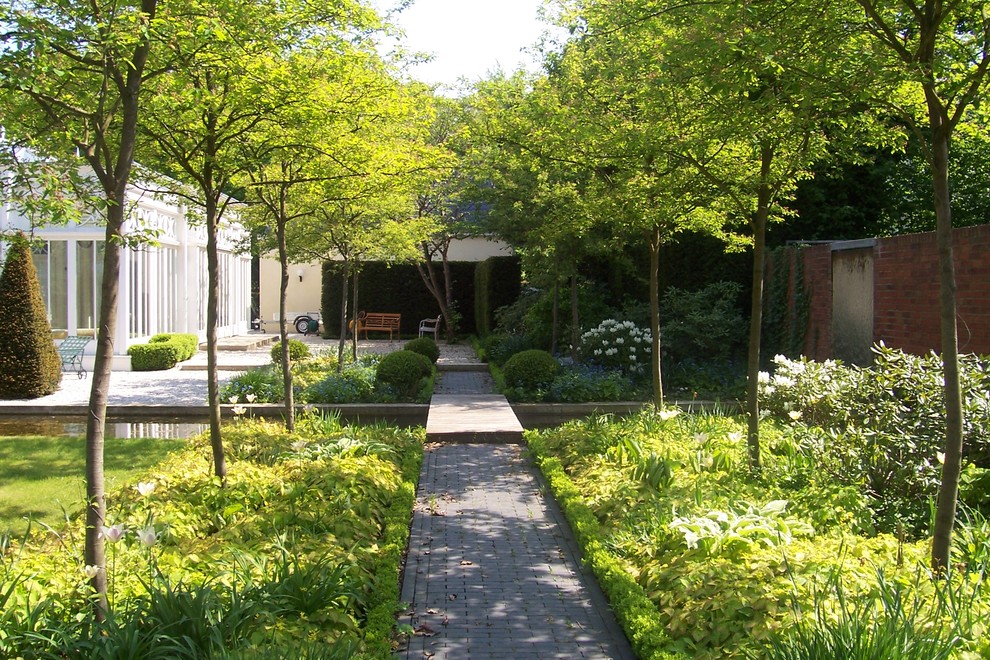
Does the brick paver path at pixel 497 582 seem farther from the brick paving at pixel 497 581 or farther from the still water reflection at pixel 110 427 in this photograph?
the still water reflection at pixel 110 427

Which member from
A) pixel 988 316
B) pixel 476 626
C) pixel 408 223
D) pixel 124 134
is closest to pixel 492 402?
pixel 408 223

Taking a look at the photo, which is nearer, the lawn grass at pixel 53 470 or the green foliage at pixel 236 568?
the green foliage at pixel 236 568

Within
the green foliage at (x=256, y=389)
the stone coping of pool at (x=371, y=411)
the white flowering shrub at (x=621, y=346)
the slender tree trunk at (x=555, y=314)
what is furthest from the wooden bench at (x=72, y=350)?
the white flowering shrub at (x=621, y=346)

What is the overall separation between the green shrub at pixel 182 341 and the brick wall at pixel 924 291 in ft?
45.7

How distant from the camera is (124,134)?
4148mm

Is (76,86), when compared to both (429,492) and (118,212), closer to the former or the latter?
(118,212)

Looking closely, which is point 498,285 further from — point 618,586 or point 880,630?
point 880,630

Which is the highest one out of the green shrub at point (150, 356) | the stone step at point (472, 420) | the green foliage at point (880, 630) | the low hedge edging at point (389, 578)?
the green shrub at point (150, 356)

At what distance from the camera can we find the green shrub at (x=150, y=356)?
17.9 m

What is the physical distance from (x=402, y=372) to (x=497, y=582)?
789 centimetres

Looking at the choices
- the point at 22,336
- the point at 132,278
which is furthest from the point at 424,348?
the point at 22,336

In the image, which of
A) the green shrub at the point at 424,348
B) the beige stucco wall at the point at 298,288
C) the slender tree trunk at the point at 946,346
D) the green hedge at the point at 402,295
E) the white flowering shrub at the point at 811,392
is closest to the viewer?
the slender tree trunk at the point at 946,346

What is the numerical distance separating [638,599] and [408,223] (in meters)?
12.4

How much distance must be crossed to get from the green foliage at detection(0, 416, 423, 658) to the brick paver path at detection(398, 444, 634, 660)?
8.8 inches
